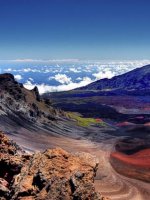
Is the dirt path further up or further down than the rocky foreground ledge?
further down

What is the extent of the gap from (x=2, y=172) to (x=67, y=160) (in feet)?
14.7

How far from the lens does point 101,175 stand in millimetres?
70188

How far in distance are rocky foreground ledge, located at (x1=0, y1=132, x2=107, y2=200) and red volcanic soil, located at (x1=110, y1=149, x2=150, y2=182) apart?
45.4 metres

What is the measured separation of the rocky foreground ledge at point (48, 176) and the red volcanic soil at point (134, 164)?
45.4m

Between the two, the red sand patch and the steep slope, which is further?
the steep slope

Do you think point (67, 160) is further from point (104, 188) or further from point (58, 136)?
point (58, 136)

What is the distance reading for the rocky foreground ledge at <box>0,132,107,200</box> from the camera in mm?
20547

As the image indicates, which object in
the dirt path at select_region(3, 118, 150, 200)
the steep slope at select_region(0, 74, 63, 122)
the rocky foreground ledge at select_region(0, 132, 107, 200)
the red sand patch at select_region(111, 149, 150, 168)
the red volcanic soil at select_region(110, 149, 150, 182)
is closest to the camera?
the rocky foreground ledge at select_region(0, 132, 107, 200)

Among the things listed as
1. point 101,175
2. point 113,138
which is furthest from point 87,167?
point 113,138

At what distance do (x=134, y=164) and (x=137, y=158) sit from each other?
7815mm

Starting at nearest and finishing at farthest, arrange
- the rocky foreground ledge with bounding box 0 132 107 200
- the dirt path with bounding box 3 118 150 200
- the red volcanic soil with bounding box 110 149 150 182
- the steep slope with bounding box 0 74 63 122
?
the rocky foreground ledge with bounding box 0 132 107 200
the dirt path with bounding box 3 118 150 200
the red volcanic soil with bounding box 110 149 150 182
the steep slope with bounding box 0 74 63 122

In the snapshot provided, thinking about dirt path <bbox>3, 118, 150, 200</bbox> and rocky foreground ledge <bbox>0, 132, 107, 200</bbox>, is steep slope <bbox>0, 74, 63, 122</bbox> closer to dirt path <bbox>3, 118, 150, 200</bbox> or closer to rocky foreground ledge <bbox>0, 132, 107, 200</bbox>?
dirt path <bbox>3, 118, 150, 200</bbox>

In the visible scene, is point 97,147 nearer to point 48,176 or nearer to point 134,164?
point 134,164

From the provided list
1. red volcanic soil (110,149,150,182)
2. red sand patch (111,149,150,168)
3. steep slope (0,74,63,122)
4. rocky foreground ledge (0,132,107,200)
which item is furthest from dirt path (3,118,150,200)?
rocky foreground ledge (0,132,107,200)
